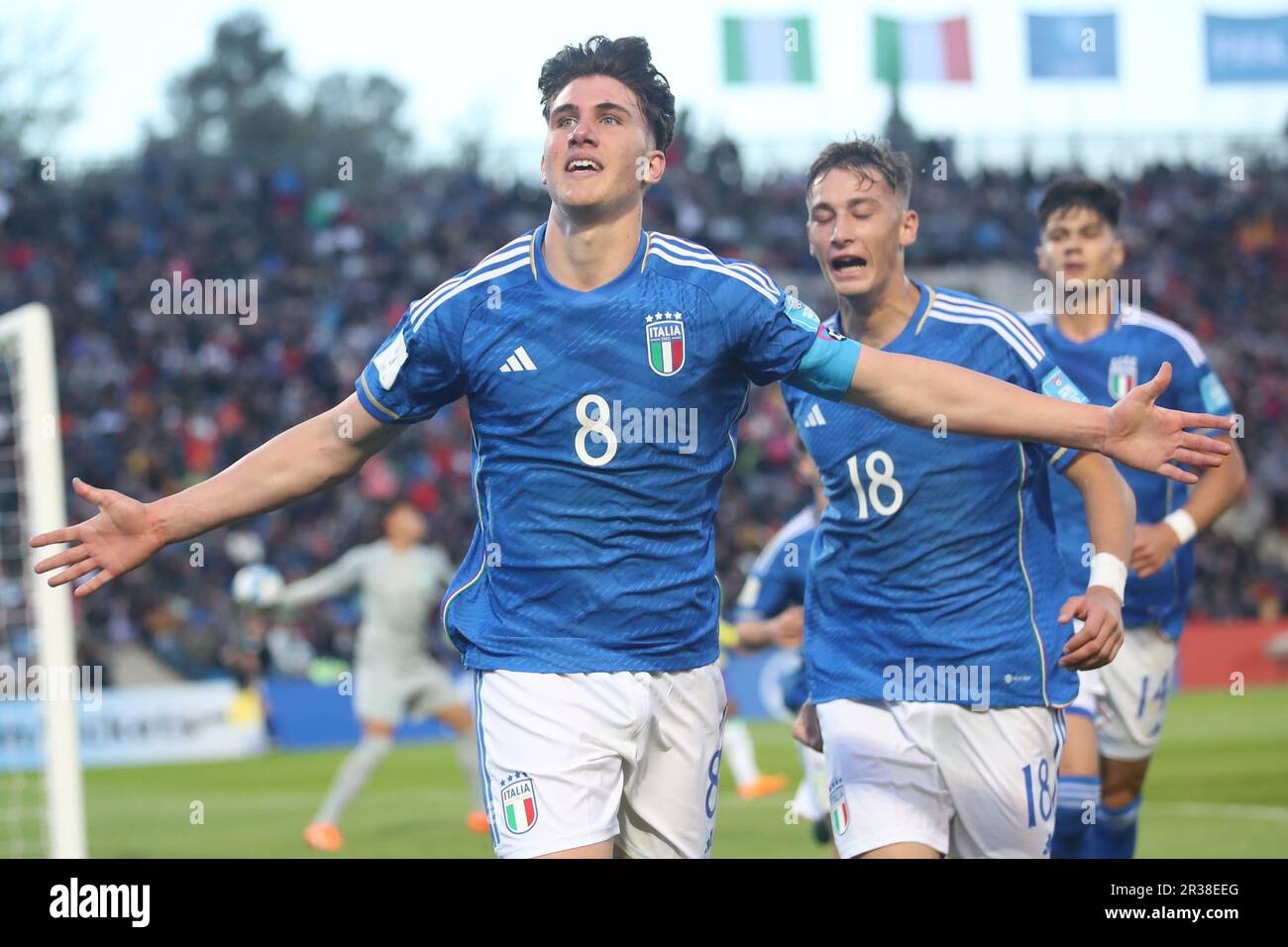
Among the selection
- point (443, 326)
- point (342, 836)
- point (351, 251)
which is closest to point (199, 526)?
point (443, 326)

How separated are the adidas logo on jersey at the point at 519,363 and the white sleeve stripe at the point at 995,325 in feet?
5.27

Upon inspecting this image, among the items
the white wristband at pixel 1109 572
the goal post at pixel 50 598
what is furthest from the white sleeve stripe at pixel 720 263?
the goal post at pixel 50 598

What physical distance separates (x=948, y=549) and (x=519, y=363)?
164 centimetres

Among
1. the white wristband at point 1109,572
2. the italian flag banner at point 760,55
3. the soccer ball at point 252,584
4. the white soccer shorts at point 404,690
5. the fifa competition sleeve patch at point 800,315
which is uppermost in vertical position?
the italian flag banner at point 760,55

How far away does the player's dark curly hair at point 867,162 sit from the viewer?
556 centimetres

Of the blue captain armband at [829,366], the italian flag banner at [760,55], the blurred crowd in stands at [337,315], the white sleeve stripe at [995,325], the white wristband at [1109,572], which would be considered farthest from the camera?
the italian flag banner at [760,55]

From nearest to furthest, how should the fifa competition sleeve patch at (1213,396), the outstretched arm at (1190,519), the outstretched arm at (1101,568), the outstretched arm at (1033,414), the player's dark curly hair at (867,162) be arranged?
the outstretched arm at (1033,414) < the outstretched arm at (1101,568) < the player's dark curly hair at (867,162) < the outstretched arm at (1190,519) < the fifa competition sleeve patch at (1213,396)

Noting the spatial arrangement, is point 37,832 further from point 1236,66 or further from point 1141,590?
point 1236,66

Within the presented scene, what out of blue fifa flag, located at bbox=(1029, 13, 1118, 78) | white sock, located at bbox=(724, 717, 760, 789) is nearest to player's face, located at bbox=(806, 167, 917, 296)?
white sock, located at bbox=(724, 717, 760, 789)

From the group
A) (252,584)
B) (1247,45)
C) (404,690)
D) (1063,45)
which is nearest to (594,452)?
(404,690)

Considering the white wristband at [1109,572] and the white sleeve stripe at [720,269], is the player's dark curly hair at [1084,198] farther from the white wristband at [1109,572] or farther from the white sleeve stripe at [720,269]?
the white sleeve stripe at [720,269]

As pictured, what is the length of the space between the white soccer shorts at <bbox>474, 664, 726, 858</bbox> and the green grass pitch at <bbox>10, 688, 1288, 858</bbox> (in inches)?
223

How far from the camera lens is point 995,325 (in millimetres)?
5398

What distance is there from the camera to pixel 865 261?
5441mm
